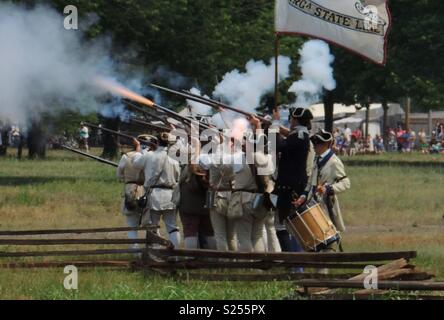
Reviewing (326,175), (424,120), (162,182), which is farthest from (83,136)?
(424,120)

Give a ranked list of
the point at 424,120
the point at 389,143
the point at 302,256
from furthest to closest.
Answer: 1. the point at 424,120
2. the point at 389,143
3. the point at 302,256

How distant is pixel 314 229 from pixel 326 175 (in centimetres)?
87

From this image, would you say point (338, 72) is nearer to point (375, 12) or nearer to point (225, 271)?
point (375, 12)

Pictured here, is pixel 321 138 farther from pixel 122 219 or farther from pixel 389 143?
pixel 389 143

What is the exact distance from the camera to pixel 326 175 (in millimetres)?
14102

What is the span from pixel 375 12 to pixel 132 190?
4050mm

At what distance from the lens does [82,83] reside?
70.7 feet

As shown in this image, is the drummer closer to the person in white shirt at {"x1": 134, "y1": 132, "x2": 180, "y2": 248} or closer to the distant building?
the person in white shirt at {"x1": 134, "y1": 132, "x2": 180, "y2": 248}

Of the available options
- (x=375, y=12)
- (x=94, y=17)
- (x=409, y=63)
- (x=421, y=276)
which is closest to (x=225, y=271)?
(x=421, y=276)

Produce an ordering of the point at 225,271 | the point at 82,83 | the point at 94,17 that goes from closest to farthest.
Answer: the point at 225,271
the point at 82,83
the point at 94,17

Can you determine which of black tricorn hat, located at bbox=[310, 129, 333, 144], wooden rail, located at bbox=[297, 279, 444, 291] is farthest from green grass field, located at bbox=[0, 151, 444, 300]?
black tricorn hat, located at bbox=[310, 129, 333, 144]

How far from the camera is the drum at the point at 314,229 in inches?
530

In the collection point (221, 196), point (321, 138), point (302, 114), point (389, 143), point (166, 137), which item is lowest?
point (221, 196)

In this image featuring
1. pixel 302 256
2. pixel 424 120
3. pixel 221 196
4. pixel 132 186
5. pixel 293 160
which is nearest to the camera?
pixel 302 256
